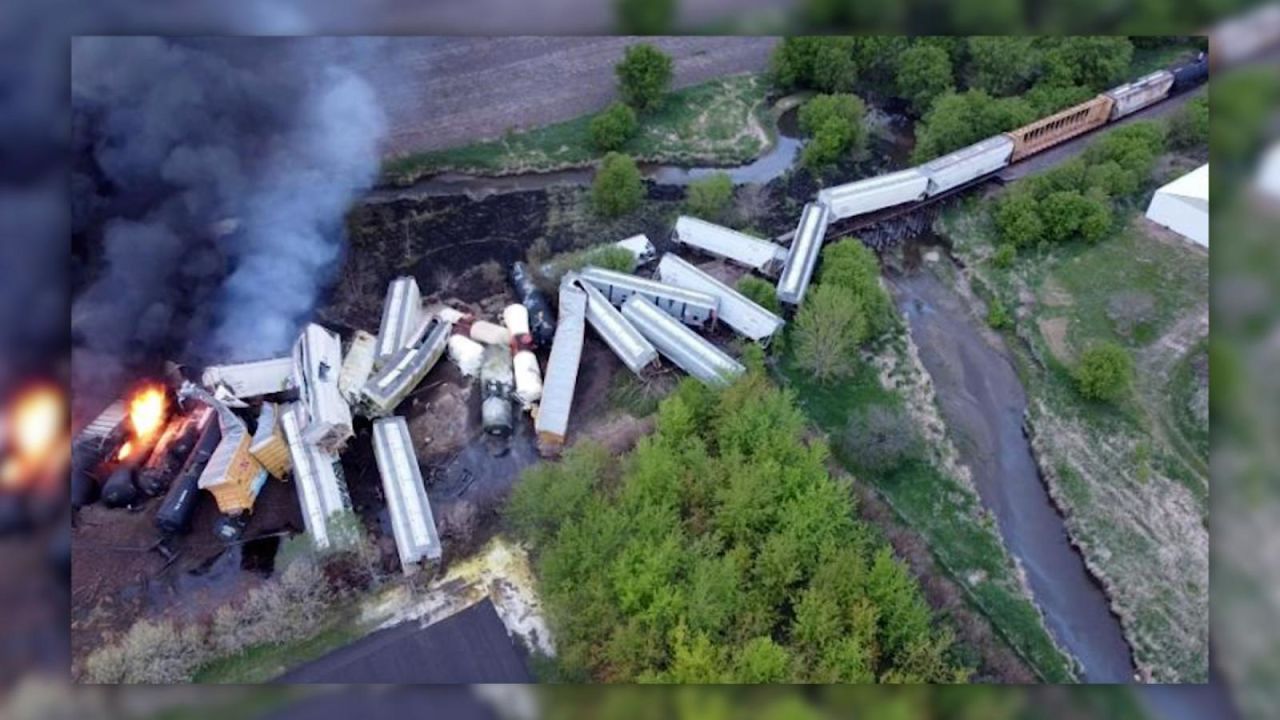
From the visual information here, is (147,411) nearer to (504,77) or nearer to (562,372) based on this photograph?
(562,372)

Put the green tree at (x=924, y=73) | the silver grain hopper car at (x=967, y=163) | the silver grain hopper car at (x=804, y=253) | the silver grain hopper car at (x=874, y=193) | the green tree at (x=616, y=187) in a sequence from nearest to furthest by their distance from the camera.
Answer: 1. the silver grain hopper car at (x=804, y=253)
2. the green tree at (x=616, y=187)
3. the silver grain hopper car at (x=874, y=193)
4. the silver grain hopper car at (x=967, y=163)
5. the green tree at (x=924, y=73)

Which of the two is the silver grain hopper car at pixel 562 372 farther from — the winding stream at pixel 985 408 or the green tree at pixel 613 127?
the green tree at pixel 613 127

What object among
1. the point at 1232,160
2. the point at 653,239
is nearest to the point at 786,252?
the point at 653,239

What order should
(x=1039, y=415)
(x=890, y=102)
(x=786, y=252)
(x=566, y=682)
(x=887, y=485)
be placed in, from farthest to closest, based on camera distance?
(x=890, y=102), (x=786, y=252), (x=1039, y=415), (x=887, y=485), (x=566, y=682)

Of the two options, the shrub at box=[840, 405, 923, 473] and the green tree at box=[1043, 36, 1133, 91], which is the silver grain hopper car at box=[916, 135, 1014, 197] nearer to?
the green tree at box=[1043, 36, 1133, 91]

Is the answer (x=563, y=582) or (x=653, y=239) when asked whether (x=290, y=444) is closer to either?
(x=563, y=582)

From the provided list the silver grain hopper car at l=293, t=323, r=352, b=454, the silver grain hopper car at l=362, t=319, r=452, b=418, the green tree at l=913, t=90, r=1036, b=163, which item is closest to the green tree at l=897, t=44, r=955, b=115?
the green tree at l=913, t=90, r=1036, b=163

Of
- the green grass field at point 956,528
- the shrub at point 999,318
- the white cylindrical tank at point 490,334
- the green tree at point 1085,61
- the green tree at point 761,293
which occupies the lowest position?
the green grass field at point 956,528

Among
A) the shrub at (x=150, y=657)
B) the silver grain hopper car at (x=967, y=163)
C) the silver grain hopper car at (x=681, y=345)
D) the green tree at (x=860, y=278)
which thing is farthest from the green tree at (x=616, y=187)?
the shrub at (x=150, y=657)
